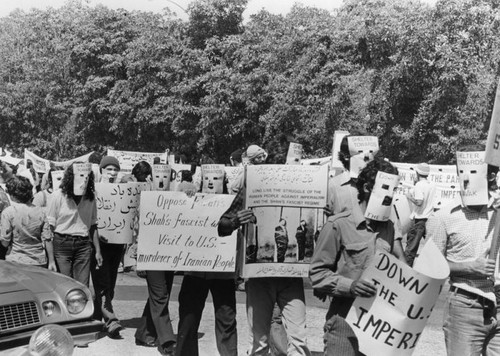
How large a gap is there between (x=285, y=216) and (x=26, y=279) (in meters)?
1.96

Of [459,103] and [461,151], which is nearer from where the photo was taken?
[461,151]

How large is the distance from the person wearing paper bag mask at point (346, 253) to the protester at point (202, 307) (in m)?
2.16

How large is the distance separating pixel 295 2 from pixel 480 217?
3053 cm

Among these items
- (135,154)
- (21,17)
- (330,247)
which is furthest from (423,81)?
(21,17)

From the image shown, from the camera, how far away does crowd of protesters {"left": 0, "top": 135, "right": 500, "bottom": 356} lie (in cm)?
442

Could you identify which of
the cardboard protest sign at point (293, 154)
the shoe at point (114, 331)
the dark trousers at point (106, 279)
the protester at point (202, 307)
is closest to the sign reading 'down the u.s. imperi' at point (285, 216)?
the cardboard protest sign at point (293, 154)

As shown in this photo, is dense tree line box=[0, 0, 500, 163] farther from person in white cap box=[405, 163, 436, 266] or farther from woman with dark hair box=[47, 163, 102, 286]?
woman with dark hair box=[47, 163, 102, 286]

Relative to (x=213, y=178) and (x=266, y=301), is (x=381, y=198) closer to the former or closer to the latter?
(x=266, y=301)

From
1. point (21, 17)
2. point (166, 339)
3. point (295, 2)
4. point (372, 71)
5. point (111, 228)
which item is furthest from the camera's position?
point (21, 17)

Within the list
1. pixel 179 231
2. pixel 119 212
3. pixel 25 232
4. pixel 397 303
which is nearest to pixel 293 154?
pixel 179 231

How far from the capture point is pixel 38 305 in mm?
5199

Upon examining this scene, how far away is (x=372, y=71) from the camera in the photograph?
27.8 m

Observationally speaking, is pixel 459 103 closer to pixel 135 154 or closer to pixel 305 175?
pixel 135 154

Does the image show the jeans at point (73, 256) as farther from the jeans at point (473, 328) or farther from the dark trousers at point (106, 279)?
the jeans at point (473, 328)
